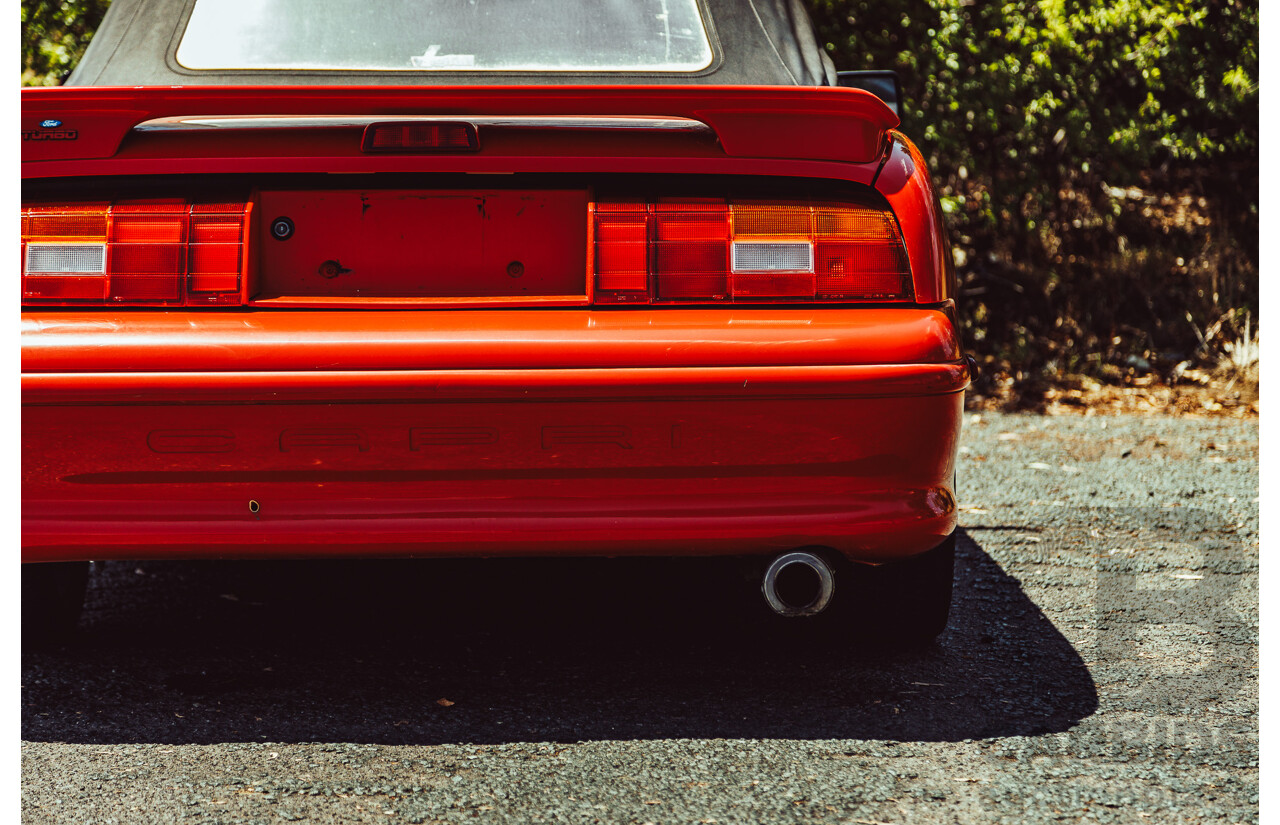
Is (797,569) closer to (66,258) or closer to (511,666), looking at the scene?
(511,666)

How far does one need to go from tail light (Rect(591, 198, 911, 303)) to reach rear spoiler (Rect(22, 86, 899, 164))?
0.42 ft

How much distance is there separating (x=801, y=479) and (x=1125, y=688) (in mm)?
942

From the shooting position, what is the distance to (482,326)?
2.34m

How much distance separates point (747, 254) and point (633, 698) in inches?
37.7

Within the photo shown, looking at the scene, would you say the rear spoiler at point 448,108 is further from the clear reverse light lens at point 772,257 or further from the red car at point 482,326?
the clear reverse light lens at point 772,257

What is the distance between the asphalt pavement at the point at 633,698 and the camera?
2.22 m

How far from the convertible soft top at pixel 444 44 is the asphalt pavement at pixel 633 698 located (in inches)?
51.4

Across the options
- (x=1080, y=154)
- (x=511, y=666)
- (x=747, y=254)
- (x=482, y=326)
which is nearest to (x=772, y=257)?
(x=747, y=254)

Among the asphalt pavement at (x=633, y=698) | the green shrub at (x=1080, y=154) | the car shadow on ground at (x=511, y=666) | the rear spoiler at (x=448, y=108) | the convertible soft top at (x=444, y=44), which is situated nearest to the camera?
the asphalt pavement at (x=633, y=698)

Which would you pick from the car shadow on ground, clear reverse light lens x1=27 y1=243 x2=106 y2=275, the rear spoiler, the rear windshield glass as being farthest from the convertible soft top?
the car shadow on ground

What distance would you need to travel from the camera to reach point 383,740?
245cm

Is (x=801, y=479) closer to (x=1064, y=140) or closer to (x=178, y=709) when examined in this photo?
(x=178, y=709)

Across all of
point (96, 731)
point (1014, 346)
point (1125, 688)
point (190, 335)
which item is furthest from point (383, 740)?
point (1014, 346)

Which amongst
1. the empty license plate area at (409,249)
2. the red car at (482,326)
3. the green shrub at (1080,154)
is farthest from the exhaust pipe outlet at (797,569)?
the green shrub at (1080,154)
